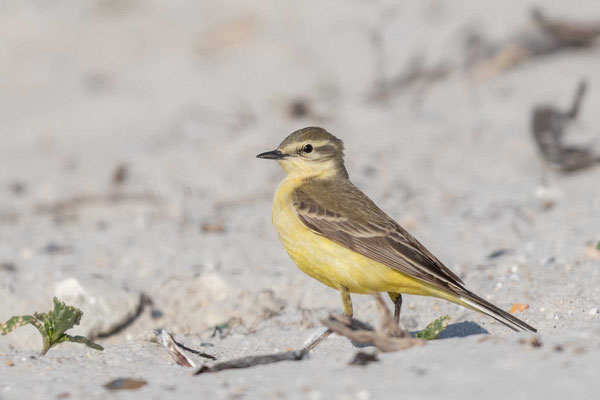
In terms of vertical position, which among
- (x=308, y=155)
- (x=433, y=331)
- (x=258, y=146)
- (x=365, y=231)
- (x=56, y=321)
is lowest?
(x=433, y=331)

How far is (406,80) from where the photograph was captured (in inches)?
475

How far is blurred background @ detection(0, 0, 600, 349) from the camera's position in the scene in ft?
22.6

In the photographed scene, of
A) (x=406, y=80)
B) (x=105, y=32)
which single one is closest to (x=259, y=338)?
(x=406, y=80)

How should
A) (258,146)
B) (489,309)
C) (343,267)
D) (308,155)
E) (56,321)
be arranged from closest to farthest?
(489,309) → (56,321) → (343,267) → (308,155) → (258,146)

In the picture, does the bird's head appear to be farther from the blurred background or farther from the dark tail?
the dark tail

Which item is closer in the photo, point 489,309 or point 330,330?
point 489,309

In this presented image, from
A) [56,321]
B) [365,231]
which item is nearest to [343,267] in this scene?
[365,231]

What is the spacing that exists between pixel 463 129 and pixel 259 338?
5955 mm

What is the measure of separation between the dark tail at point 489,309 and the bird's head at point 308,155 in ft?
6.05

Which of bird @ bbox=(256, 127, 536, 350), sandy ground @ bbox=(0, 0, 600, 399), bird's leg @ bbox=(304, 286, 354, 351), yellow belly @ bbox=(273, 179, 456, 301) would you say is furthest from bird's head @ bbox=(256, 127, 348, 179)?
bird's leg @ bbox=(304, 286, 354, 351)

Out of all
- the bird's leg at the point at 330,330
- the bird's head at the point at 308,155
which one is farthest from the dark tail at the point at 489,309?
the bird's head at the point at 308,155

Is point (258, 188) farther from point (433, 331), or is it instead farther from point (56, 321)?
point (433, 331)

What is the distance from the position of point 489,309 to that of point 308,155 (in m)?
2.12

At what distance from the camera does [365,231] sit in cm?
559
